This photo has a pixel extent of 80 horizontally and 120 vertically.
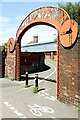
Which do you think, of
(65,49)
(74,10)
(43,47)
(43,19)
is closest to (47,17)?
(43,19)

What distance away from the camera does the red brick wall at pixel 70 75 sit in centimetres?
1009

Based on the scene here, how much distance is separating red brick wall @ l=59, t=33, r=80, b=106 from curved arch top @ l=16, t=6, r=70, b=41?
1765mm

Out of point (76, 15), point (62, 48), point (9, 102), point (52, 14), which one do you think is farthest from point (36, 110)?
point (76, 15)

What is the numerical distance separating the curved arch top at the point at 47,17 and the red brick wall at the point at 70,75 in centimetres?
177

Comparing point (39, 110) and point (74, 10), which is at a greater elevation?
point (74, 10)

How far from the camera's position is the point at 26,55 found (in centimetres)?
2519

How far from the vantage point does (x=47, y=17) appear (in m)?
14.2

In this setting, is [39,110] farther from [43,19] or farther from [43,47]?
[43,47]

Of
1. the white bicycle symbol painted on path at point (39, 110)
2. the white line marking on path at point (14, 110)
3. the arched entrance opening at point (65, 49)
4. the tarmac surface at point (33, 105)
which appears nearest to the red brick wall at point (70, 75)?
the arched entrance opening at point (65, 49)

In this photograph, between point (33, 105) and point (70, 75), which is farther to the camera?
point (33, 105)

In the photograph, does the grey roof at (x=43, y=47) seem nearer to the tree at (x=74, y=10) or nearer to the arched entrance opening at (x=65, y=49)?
the tree at (x=74, y=10)

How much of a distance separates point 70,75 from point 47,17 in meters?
4.96

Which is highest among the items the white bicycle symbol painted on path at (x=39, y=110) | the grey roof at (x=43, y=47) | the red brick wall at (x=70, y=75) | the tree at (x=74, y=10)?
the tree at (x=74, y=10)

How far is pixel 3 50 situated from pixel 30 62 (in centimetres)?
438
